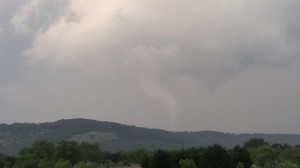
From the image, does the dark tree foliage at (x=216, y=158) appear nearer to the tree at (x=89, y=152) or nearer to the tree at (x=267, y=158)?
the tree at (x=267, y=158)

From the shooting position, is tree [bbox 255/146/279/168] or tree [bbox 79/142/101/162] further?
tree [bbox 79/142/101/162]

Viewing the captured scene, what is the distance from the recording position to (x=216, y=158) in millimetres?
87500

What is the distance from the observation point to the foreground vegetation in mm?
88938

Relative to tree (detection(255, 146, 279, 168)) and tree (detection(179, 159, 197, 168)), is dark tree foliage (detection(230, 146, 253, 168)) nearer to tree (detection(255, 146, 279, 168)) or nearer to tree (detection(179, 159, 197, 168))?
tree (detection(255, 146, 279, 168))

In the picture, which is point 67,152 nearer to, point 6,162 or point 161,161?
point 6,162

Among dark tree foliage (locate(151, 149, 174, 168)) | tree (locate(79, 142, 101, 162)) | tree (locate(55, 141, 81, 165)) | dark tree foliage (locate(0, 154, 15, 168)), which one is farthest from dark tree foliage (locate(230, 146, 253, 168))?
dark tree foliage (locate(0, 154, 15, 168))

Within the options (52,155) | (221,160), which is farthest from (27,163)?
(221,160)

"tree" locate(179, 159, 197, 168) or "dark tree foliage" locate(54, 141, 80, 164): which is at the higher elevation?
"dark tree foliage" locate(54, 141, 80, 164)

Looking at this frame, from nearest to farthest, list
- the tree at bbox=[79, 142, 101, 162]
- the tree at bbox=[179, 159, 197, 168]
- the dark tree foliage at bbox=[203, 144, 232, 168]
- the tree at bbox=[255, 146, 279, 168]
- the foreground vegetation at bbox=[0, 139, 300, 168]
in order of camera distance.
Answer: the tree at bbox=[179, 159, 197, 168]
the dark tree foliage at bbox=[203, 144, 232, 168]
the foreground vegetation at bbox=[0, 139, 300, 168]
the tree at bbox=[255, 146, 279, 168]
the tree at bbox=[79, 142, 101, 162]

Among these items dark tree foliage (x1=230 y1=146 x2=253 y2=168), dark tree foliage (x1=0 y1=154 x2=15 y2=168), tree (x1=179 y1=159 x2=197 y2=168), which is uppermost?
dark tree foliage (x1=230 y1=146 x2=253 y2=168)

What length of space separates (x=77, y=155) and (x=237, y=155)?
7024 cm

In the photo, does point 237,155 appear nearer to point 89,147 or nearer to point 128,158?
point 89,147

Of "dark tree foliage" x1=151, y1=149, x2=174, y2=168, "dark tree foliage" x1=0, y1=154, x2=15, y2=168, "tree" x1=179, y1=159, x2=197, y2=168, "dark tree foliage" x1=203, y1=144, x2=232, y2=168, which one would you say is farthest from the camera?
"dark tree foliage" x1=0, y1=154, x2=15, y2=168

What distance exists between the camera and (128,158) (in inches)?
7141
